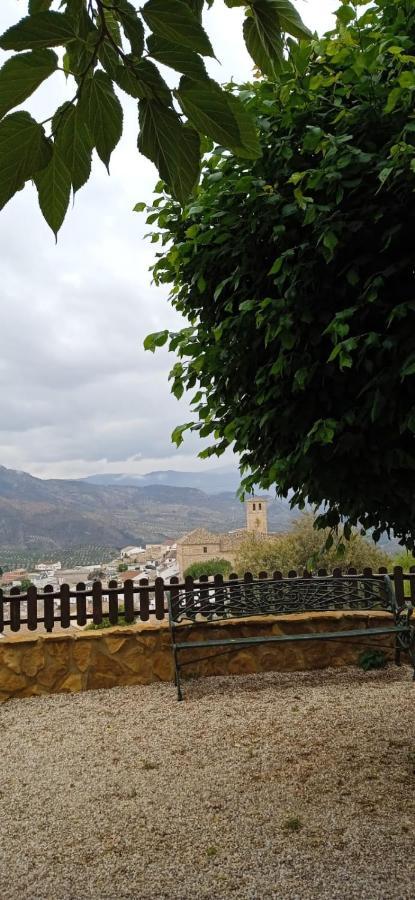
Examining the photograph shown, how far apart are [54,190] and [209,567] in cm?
1957

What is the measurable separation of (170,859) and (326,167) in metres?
3.12

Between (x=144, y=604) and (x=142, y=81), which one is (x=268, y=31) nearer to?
(x=142, y=81)

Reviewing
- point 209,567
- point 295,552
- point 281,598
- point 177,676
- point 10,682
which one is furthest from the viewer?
point 209,567

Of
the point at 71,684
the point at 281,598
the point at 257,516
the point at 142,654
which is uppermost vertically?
the point at 257,516

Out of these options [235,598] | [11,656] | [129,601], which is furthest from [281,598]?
[11,656]

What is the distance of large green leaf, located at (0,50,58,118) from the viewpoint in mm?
521

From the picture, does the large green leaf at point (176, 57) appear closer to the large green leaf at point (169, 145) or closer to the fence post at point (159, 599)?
the large green leaf at point (169, 145)

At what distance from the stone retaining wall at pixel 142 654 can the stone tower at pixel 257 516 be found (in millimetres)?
13104

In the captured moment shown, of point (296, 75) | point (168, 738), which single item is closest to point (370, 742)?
point (168, 738)

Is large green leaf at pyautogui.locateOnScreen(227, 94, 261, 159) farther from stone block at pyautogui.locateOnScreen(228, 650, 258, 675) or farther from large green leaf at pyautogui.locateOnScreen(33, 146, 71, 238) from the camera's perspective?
stone block at pyautogui.locateOnScreen(228, 650, 258, 675)

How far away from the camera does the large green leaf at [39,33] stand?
516 mm

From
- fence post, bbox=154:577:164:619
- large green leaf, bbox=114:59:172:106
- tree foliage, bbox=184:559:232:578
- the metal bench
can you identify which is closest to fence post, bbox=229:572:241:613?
the metal bench

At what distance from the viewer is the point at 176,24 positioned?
1.90 ft

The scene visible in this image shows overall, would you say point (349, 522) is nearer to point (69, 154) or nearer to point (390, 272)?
point (390, 272)
